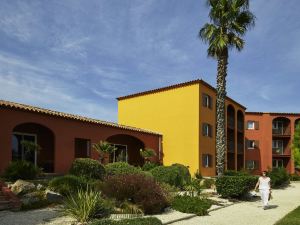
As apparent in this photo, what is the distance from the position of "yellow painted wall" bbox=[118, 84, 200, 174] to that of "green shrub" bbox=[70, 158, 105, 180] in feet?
46.8

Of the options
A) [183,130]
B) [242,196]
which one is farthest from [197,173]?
[242,196]

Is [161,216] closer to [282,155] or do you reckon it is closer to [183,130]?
[183,130]

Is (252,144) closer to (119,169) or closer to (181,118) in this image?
(181,118)

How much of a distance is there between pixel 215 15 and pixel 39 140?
14.6 m

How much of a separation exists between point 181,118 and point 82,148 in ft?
34.0

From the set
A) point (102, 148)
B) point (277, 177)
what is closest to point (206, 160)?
point (277, 177)

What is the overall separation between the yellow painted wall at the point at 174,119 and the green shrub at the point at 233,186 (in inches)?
503

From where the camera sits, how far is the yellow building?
34250mm

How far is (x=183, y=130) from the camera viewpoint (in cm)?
3503

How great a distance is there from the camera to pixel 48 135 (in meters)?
25.1

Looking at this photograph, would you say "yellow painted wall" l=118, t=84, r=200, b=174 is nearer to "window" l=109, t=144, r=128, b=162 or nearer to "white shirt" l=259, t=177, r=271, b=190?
"window" l=109, t=144, r=128, b=162

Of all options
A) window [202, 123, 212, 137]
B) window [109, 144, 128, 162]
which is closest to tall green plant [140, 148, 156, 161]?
window [109, 144, 128, 162]

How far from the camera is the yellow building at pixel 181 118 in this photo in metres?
34.2

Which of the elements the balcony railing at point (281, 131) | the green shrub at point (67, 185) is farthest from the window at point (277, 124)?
the green shrub at point (67, 185)
